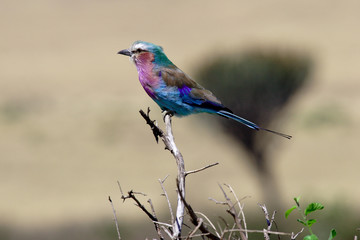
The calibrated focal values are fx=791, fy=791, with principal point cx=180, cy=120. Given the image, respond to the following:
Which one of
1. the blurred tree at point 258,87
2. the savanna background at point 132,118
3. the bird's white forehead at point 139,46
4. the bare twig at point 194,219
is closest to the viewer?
the bare twig at point 194,219

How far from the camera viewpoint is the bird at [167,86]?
5004 mm

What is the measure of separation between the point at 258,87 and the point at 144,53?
47.8 ft

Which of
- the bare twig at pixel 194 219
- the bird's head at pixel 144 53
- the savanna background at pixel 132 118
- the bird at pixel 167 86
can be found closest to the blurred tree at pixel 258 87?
the savanna background at pixel 132 118

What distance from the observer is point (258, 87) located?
19422mm

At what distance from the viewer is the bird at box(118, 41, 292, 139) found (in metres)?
5.00

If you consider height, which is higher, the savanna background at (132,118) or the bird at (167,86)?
the savanna background at (132,118)

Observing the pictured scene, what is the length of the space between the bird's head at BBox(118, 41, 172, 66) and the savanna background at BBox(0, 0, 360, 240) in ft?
28.4

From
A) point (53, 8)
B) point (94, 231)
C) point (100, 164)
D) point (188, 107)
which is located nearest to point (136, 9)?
point (53, 8)

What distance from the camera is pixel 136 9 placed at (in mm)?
48719

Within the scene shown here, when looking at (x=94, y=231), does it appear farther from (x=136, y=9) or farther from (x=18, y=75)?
(x=136, y=9)

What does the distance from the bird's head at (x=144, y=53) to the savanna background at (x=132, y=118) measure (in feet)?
28.4

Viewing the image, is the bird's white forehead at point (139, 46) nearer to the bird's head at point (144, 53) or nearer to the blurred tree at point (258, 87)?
the bird's head at point (144, 53)

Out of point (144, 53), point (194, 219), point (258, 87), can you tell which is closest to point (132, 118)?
point (258, 87)

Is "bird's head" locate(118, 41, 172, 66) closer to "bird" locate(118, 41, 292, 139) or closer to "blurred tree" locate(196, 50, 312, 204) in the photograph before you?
"bird" locate(118, 41, 292, 139)
